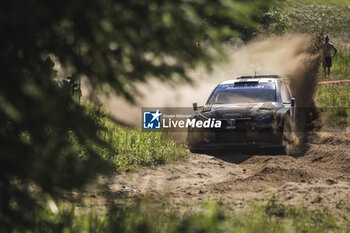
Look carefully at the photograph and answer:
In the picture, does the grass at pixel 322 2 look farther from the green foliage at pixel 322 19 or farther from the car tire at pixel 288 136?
the car tire at pixel 288 136

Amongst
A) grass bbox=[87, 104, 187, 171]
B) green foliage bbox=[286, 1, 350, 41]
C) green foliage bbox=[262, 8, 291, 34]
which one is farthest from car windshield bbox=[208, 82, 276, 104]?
green foliage bbox=[286, 1, 350, 41]

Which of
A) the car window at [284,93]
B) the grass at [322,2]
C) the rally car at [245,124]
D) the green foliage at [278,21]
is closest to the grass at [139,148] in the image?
the rally car at [245,124]

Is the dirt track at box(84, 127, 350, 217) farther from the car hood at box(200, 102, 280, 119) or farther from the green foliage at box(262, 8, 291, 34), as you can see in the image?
the green foliage at box(262, 8, 291, 34)

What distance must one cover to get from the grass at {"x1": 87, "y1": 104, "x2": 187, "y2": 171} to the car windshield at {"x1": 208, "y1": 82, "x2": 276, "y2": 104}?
1.61 m

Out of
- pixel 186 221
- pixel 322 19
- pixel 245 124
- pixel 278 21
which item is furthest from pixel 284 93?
pixel 322 19

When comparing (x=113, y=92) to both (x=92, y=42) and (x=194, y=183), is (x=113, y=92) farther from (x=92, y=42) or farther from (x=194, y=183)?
(x=194, y=183)

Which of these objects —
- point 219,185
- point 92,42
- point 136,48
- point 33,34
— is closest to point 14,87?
point 33,34

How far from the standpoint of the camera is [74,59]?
247 centimetres

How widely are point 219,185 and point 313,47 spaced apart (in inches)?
399

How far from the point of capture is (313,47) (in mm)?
15820

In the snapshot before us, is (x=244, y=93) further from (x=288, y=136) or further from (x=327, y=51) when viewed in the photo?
(x=327, y=51)

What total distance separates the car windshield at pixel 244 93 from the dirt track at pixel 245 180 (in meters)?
1.29

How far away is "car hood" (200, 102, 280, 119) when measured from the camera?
9.68 meters

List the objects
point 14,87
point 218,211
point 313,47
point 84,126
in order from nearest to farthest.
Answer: point 14,87 < point 84,126 < point 218,211 < point 313,47
